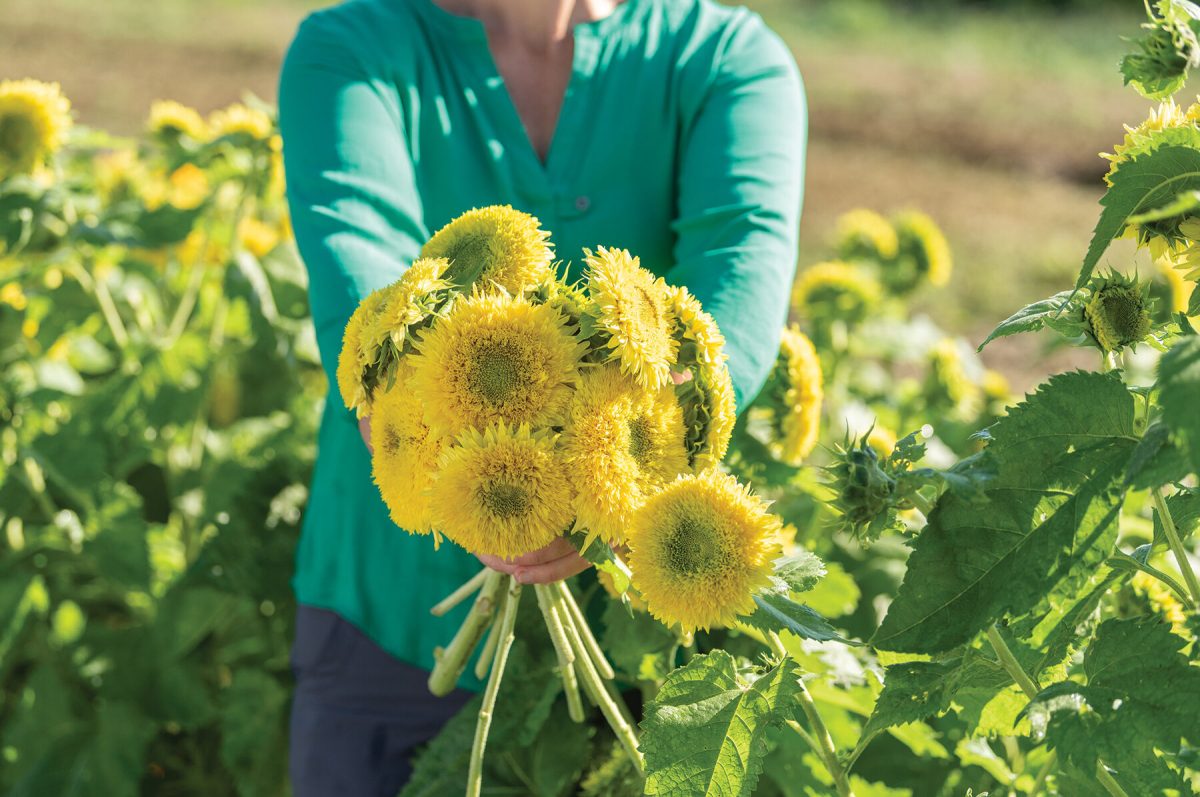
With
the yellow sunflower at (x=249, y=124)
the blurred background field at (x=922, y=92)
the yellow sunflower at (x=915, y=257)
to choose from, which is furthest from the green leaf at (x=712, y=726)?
the blurred background field at (x=922, y=92)

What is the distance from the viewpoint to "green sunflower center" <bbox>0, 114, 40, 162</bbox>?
1.94 metres

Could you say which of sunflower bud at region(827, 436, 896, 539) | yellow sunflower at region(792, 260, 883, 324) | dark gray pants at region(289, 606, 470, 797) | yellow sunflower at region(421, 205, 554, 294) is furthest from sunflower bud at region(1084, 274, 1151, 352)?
yellow sunflower at region(792, 260, 883, 324)

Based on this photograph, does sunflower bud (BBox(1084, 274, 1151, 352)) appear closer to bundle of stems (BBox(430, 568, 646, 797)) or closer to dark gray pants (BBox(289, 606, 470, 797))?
bundle of stems (BBox(430, 568, 646, 797))

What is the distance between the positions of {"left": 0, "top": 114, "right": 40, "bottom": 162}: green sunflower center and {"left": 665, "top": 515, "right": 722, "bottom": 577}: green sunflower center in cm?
145

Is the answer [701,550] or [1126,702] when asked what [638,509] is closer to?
[701,550]

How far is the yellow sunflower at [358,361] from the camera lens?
1007mm

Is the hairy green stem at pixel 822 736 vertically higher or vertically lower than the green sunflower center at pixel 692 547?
lower

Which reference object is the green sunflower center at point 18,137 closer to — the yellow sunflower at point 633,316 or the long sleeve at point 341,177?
the long sleeve at point 341,177

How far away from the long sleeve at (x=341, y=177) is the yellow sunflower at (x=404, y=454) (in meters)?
0.29

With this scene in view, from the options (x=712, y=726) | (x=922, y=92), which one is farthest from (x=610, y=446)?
(x=922, y=92)

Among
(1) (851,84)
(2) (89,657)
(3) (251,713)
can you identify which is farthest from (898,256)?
(1) (851,84)

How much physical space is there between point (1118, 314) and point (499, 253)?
1.58ft

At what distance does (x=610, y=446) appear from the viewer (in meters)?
0.94

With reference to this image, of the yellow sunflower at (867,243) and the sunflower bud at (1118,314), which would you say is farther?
the yellow sunflower at (867,243)
